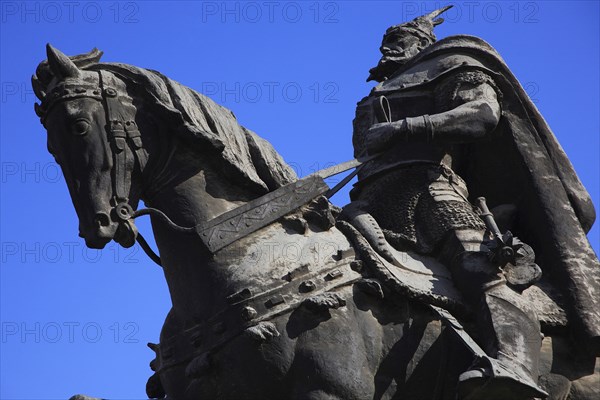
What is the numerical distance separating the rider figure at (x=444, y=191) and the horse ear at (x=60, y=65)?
2.14m

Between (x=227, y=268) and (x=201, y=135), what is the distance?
92cm

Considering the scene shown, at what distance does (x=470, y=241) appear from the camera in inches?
348

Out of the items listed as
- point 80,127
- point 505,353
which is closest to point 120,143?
point 80,127

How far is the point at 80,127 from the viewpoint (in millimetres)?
8352

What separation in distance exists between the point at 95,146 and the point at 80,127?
0.54 feet

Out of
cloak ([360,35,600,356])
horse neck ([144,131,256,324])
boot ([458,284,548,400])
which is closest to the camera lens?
boot ([458,284,548,400])

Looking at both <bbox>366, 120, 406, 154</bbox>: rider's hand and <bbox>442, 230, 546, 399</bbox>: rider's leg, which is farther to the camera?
<bbox>366, 120, 406, 154</bbox>: rider's hand

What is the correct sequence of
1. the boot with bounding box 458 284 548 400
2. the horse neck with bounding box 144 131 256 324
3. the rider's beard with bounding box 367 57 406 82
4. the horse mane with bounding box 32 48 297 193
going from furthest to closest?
the rider's beard with bounding box 367 57 406 82
the horse mane with bounding box 32 48 297 193
the horse neck with bounding box 144 131 256 324
the boot with bounding box 458 284 548 400

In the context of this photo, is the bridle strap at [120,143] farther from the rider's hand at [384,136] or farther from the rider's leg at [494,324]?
the rider's leg at [494,324]

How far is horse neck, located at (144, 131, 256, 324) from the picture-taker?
26.7 ft

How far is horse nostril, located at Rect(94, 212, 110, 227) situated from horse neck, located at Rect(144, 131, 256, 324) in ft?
1.17

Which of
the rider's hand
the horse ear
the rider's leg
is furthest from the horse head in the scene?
the rider's leg

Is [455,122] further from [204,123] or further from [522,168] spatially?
[204,123]

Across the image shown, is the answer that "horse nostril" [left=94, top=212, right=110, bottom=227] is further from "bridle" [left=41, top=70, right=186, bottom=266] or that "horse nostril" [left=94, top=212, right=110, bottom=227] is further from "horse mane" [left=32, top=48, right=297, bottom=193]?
"horse mane" [left=32, top=48, right=297, bottom=193]
